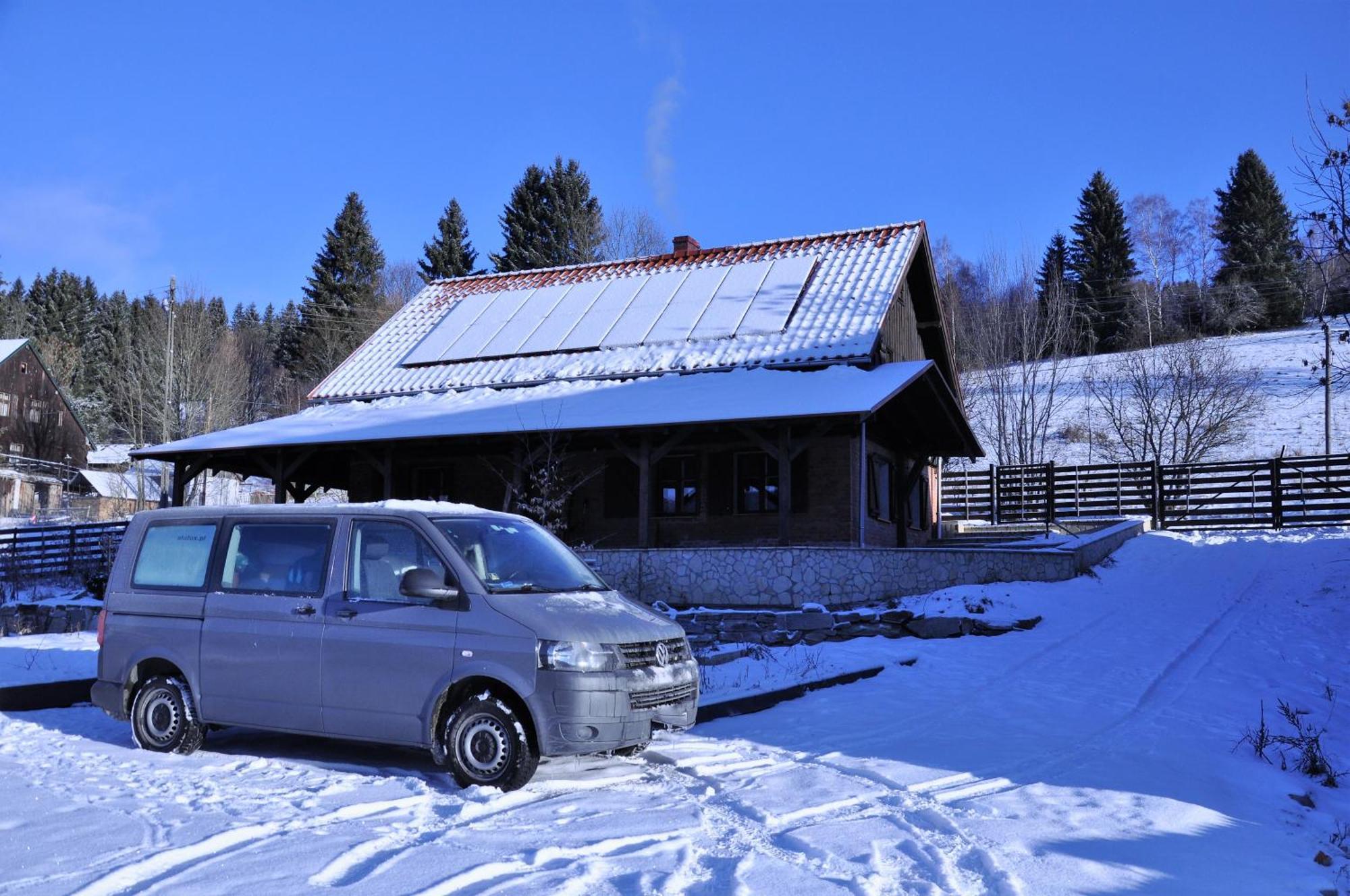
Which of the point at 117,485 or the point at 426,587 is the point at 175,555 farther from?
the point at 117,485

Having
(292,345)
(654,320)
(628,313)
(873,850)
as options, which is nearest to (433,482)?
(628,313)

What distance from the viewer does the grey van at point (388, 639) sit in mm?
6473

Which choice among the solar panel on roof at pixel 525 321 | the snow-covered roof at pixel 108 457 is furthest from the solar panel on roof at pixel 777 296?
the snow-covered roof at pixel 108 457

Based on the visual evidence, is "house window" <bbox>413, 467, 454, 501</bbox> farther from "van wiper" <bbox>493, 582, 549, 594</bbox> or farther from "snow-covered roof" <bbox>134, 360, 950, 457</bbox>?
"van wiper" <bbox>493, 582, 549, 594</bbox>

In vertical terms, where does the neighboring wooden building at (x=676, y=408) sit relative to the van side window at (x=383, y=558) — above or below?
above

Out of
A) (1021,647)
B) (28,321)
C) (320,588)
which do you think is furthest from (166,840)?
(28,321)

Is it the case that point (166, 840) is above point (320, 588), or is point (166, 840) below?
below

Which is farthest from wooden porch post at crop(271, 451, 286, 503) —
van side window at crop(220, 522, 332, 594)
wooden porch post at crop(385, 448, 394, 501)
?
van side window at crop(220, 522, 332, 594)

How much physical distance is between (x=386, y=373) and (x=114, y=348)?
5225 cm

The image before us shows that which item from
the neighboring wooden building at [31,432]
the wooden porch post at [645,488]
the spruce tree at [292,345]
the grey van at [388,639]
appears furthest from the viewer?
the spruce tree at [292,345]

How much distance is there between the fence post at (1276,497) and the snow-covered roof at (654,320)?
1101 cm

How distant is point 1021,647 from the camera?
12406mm

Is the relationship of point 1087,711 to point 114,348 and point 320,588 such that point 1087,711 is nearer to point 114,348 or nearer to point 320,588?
point 320,588

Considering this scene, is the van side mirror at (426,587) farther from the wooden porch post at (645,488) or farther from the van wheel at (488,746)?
the wooden porch post at (645,488)
